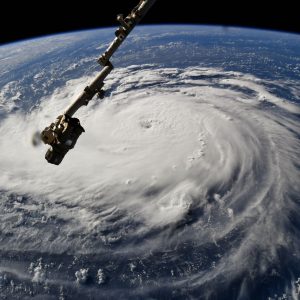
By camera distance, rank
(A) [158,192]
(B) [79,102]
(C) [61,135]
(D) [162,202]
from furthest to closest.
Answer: (A) [158,192] < (D) [162,202] < (B) [79,102] < (C) [61,135]

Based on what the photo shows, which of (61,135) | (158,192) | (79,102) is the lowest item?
(158,192)

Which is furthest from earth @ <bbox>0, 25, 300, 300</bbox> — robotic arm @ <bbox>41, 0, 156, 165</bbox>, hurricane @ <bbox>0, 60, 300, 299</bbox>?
robotic arm @ <bbox>41, 0, 156, 165</bbox>

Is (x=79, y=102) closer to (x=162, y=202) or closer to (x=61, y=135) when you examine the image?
(x=61, y=135)

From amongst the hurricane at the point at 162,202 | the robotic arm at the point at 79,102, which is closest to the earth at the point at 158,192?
the hurricane at the point at 162,202

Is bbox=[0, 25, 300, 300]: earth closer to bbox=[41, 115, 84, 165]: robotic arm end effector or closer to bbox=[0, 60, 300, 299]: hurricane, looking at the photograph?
bbox=[0, 60, 300, 299]: hurricane

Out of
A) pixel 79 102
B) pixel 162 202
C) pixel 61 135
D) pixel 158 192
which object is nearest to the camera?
pixel 61 135

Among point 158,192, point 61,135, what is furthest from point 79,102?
point 158,192

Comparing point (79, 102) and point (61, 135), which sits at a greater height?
point (79, 102)
